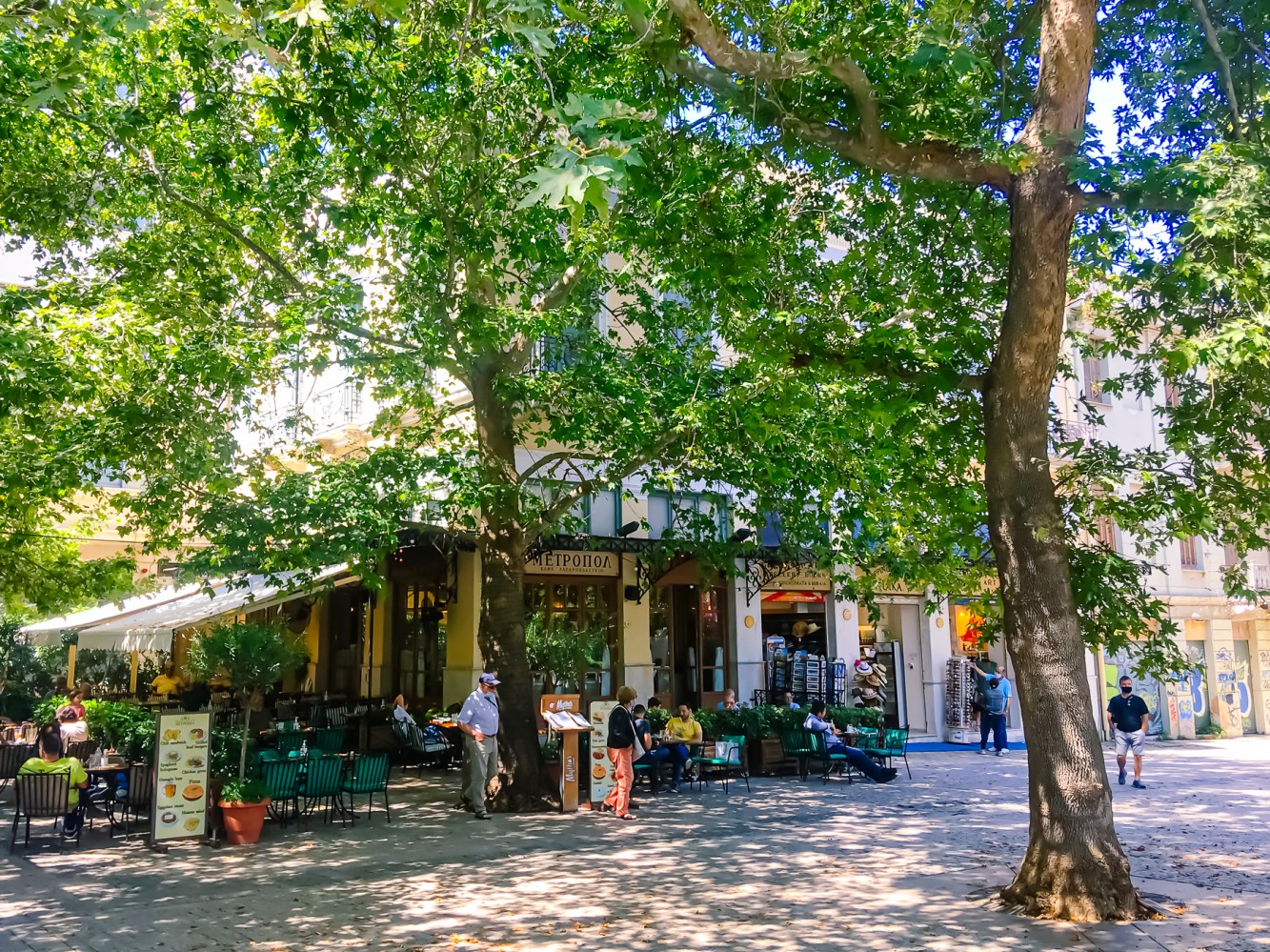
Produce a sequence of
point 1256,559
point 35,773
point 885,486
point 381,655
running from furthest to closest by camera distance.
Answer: point 1256,559
point 381,655
point 885,486
point 35,773

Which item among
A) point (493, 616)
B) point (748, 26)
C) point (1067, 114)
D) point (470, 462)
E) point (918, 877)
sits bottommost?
point (918, 877)

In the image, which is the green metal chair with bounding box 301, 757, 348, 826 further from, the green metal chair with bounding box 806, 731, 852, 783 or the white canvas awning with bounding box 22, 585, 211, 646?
the green metal chair with bounding box 806, 731, 852, 783

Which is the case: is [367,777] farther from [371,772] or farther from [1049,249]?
[1049,249]

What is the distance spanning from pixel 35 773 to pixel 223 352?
4631 millimetres

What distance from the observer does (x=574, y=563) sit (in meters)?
19.6

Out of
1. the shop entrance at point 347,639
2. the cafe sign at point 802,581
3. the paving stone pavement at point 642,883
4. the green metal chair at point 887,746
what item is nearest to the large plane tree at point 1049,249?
the paving stone pavement at point 642,883

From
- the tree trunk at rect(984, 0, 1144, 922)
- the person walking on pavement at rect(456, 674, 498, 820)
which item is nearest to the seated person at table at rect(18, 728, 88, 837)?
the person walking on pavement at rect(456, 674, 498, 820)

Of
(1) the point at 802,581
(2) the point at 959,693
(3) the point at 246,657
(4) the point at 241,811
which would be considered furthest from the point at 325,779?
(2) the point at 959,693

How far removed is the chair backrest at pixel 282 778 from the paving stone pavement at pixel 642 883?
46cm

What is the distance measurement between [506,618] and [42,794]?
17.8 ft

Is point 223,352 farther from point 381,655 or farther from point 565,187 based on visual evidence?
point 381,655

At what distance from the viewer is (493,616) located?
13438 millimetres

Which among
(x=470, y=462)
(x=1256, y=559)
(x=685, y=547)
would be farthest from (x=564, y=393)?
(x=1256, y=559)

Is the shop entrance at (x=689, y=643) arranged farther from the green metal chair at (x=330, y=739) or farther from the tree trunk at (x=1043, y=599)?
the tree trunk at (x=1043, y=599)
